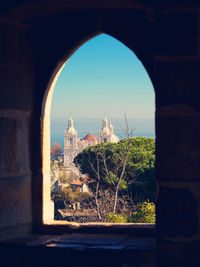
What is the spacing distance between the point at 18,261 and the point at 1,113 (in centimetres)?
76

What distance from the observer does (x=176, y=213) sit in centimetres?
187

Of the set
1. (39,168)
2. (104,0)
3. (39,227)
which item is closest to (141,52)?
(104,0)

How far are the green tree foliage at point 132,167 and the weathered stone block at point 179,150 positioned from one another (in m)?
14.3

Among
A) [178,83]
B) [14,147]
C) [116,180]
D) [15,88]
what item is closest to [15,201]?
[14,147]

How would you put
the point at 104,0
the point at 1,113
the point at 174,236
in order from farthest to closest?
the point at 1,113 < the point at 104,0 < the point at 174,236

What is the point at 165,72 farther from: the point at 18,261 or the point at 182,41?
the point at 18,261

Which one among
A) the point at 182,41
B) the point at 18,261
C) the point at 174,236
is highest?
the point at 182,41

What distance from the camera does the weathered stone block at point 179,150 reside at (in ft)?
6.11

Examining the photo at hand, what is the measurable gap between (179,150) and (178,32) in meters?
0.50

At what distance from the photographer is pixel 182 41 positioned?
6.25 ft

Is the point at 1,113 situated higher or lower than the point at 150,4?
lower

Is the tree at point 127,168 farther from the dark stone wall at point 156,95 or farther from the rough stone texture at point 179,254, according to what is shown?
the rough stone texture at point 179,254

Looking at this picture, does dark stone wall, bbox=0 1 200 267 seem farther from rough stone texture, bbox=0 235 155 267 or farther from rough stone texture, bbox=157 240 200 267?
rough stone texture, bbox=0 235 155 267

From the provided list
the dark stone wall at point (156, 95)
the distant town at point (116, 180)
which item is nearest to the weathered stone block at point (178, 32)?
the dark stone wall at point (156, 95)
